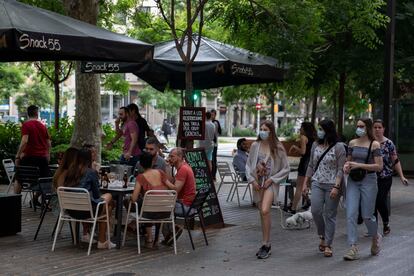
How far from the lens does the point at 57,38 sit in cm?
832

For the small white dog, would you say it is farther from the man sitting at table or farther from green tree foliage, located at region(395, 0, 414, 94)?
green tree foliage, located at region(395, 0, 414, 94)

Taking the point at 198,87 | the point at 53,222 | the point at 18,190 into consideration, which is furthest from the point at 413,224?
the point at 18,190

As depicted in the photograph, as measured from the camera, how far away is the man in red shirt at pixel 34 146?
12.1 metres

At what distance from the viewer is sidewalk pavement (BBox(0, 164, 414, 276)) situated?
310 inches

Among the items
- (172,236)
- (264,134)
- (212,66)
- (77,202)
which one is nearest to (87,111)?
(212,66)

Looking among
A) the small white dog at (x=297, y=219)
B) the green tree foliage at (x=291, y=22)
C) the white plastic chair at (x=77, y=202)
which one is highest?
the green tree foliage at (x=291, y=22)

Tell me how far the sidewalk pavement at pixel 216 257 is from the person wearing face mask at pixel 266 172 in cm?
44

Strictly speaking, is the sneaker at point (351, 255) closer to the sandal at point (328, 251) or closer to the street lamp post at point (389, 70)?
the sandal at point (328, 251)

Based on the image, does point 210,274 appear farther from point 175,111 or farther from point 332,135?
point 175,111

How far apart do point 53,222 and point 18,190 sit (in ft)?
4.17

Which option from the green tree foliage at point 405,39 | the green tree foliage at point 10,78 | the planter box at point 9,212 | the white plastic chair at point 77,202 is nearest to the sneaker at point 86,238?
the white plastic chair at point 77,202

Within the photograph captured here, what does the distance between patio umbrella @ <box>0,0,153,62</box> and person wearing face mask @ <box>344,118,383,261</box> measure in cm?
308

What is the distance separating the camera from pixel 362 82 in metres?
A: 19.4

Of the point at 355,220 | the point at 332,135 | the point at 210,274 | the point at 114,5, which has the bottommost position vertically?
the point at 210,274
